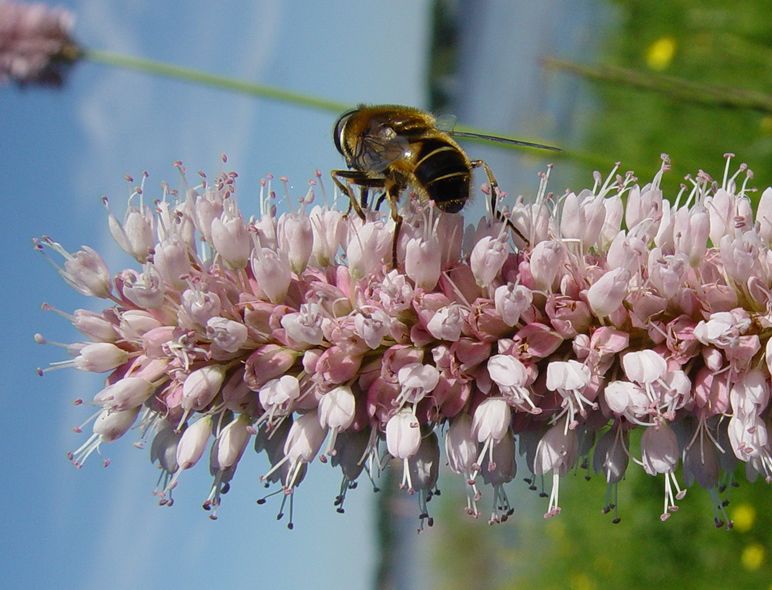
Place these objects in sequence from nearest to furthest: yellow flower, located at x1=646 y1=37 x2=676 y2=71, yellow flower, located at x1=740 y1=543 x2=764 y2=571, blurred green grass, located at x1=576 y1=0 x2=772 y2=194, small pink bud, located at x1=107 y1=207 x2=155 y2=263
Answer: small pink bud, located at x1=107 y1=207 x2=155 y2=263 < yellow flower, located at x1=740 y1=543 x2=764 y2=571 < blurred green grass, located at x1=576 y1=0 x2=772 y2=194 < yellow flower, located at x1=646 y1=37 x2=676 y2=71

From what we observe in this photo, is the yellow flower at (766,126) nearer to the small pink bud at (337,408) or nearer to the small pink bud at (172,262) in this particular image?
the small pink bud at (337,408)

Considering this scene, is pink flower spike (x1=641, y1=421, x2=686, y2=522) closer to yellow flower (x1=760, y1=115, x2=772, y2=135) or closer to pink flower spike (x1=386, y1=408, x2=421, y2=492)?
pink flower spike (x1=386, y1=408, x2=421, y2=492)

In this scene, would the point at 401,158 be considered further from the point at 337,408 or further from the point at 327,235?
the point at 337,408

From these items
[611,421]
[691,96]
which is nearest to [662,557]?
[691,96]

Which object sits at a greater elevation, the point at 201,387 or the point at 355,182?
the point at 355,182

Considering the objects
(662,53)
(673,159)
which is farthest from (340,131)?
(662,53)

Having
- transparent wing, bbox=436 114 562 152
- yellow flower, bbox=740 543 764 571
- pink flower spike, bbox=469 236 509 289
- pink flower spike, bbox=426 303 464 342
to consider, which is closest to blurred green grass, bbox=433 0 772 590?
yellow flower, bbox=740 543 764 571

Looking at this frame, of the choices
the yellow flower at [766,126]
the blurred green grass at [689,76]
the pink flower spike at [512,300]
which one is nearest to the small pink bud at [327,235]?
the pink flower spike at [512,300]
